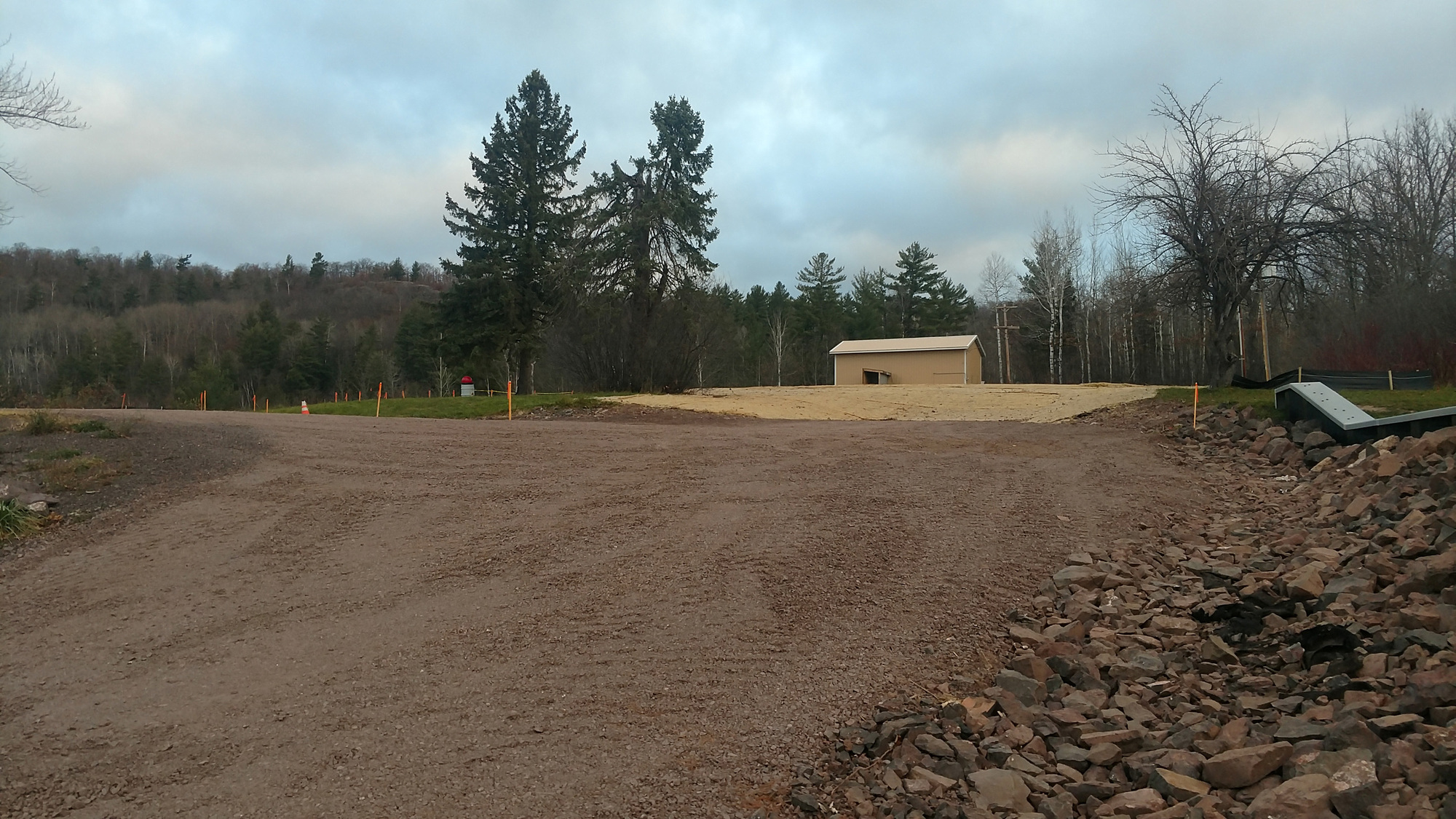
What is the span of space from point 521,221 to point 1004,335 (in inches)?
1176

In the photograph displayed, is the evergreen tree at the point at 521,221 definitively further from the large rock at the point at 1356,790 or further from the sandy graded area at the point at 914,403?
the large rock at the point at 1356,790

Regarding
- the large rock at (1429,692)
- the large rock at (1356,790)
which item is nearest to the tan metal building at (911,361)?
the large rock at (1429,692)

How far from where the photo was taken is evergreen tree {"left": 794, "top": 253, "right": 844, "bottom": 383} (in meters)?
57.0

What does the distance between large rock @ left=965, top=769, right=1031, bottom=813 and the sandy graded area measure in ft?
46.2

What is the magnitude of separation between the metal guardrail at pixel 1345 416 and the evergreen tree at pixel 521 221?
26.1 meters

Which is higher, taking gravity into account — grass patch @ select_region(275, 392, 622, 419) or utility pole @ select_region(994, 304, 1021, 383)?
Answer: utility pole @ select_region(994, 304, 1021, 383)

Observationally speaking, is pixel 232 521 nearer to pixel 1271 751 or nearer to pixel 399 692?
pixel 399 692

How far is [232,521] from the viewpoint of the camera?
784cm

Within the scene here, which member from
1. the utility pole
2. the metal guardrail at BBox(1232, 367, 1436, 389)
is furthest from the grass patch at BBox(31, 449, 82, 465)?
the utility pole

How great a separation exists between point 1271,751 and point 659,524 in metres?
5.27

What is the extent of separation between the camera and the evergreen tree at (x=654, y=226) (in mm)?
27484

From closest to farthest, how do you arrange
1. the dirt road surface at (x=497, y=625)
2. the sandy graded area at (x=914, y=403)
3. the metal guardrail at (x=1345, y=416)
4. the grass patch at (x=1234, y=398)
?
the dirt road surface at (x=497, y=625) < the metal guardrail at (x=1345, y=416) < the grass patch at (x=1234, y=398) < the sandy graded area at (x=914, y=403)

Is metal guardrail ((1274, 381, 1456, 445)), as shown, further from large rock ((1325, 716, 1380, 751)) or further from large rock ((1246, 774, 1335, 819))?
large rock ((1246, 774, 1335, 819))

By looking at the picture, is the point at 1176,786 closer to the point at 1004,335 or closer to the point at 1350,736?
the point at 1350,736
